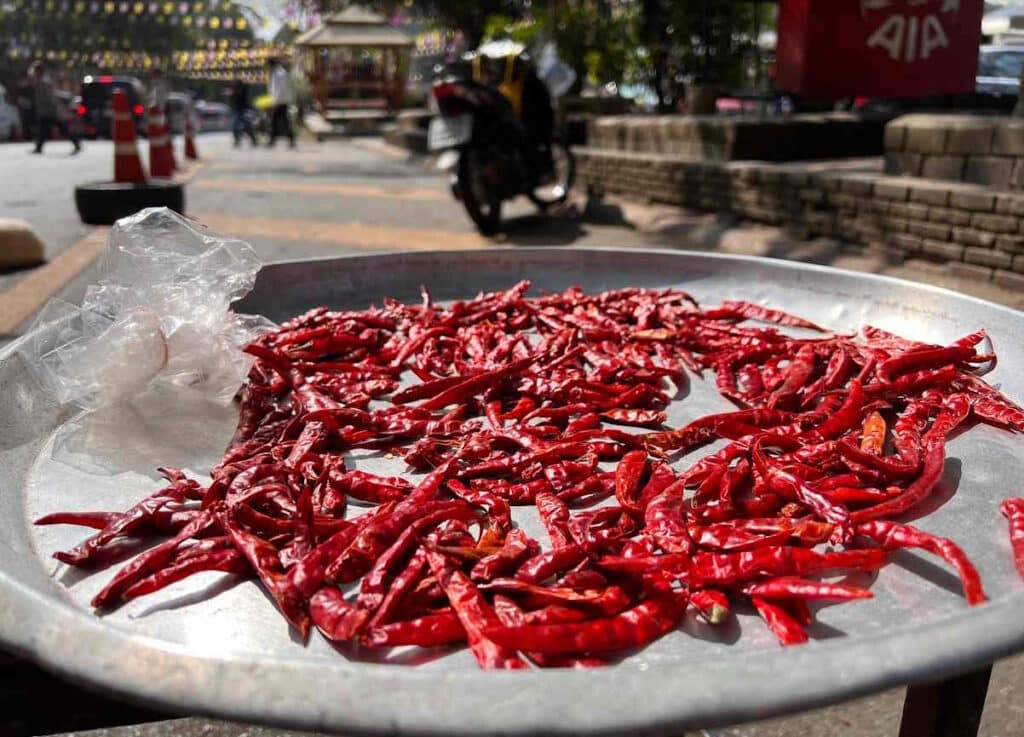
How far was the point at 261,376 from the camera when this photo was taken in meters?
2.33

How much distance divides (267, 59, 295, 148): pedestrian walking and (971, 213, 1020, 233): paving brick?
20.2 m

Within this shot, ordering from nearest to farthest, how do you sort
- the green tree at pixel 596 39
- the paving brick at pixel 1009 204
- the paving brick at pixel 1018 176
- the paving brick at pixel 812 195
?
1. the paving brick at pixel 1009 204
2. the paving brick at pixel 1018 176
3. the paving brick at pixel 812 195
4. the green tree at pixel 596 39

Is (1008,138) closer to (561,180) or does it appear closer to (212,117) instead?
(561,180)

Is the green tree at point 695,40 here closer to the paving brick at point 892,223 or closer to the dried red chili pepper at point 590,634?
the paving brick at point 892,223

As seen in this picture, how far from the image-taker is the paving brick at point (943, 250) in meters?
5.53

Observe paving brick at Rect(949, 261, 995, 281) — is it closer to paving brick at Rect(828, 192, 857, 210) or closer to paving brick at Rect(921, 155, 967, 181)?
paving brick at Rect(921, 155, 967, 181)

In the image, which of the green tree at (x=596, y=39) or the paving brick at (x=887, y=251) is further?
the green tree at (x=596, y=39)

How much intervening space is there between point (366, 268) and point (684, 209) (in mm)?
6368

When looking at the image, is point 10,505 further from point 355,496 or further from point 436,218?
point 436,218

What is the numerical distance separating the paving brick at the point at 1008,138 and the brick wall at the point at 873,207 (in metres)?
0.27

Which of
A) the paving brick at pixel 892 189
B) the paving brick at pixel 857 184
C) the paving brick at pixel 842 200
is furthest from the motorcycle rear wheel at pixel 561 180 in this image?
the paving brick at pixel 892 189

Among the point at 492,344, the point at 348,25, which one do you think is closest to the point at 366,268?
the point at 492,344

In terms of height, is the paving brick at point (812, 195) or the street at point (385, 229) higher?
the paving brick at point (812, 195)

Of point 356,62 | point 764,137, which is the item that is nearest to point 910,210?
point 764,137
